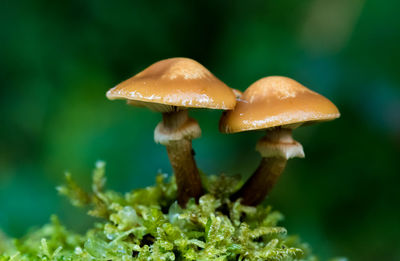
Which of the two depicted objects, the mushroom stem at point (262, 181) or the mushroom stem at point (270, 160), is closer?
the mushroom stem at point (270, 160)

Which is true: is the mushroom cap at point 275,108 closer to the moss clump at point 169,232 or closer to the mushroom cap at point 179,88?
the mushroom cap at point 179,88

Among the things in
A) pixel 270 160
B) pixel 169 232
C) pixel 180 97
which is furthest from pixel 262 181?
pixel 180 97

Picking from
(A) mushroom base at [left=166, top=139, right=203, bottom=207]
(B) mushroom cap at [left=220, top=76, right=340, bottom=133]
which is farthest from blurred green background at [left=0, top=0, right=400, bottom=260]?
(B) mushroom cap at [left=220, top=76, right=340, bottom=133]

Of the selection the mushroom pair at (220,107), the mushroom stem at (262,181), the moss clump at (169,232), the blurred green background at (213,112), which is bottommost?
the moss clump at (169,232)

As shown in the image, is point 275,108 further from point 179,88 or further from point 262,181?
point 262,181

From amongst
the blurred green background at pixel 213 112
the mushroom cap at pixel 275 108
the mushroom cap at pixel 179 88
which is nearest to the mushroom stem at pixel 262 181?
the mushroom cap at pixel 275 108
